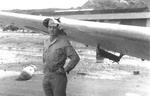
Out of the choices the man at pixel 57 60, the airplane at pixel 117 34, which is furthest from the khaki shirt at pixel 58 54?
the airplane at pixel 117 34

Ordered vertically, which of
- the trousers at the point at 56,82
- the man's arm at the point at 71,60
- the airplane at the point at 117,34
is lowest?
the trousers at the point at 56,82

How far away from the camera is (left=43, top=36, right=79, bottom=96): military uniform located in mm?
4465

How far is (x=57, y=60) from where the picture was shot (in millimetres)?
4500

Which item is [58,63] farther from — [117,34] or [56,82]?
[117,34]

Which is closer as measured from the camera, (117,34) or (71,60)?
(117,34)

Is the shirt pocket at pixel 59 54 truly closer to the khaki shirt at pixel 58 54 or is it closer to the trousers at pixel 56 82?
the khaki shirt at pixel 58 54

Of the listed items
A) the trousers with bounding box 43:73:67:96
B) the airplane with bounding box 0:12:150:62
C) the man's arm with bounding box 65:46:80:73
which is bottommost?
the trousers with bounding box 43:73:67:96

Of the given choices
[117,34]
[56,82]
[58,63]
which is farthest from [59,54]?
[117,34]

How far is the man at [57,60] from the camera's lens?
447 centimetres

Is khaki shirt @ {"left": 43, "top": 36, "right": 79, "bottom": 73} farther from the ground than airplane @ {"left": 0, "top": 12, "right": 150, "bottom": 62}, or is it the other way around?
airplane @ {"left": 0, "top": 12, "right": 150, "bottom": 62}

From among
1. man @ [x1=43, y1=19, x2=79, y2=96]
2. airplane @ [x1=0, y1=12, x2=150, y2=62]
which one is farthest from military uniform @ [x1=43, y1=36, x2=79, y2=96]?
airplane @ [x1=0, y1=12, x2=150, y2=62]

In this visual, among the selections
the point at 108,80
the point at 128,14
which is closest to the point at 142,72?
the point at 108,80

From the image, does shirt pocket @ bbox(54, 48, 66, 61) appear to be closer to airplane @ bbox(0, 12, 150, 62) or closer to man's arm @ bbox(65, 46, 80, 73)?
man's arm @ bbox(65, 46, 80, 73)

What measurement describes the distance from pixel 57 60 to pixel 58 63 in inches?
1.9
